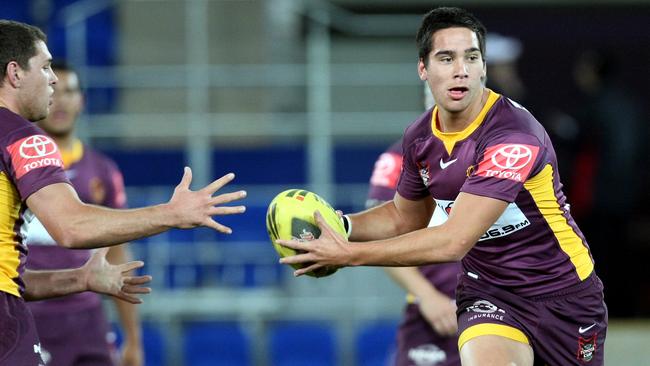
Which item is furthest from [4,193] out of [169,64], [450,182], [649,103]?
[649,103]

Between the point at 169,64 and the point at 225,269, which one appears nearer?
the point at 225,269

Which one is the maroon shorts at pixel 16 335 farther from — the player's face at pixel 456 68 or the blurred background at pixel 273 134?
the blurred background at pixel 273 134

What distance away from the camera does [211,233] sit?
1141 cm

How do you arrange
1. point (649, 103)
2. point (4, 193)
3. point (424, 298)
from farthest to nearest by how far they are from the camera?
point (649, 103) → point (424, 298) → point (4, 193)

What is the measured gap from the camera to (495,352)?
218 inches

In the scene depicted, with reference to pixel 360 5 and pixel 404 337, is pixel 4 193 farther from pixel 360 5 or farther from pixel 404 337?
pixel 360 5

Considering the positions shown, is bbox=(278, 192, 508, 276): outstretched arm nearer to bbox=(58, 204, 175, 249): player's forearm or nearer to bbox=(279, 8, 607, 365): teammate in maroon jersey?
bbox=(279, 8, 607, 365): teammate in maroon jersey

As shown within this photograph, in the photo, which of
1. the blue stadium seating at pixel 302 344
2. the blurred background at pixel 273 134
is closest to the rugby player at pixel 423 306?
the blurred background at pixel 273 134

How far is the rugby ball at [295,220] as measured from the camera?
5.42m

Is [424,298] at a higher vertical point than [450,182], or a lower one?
lower

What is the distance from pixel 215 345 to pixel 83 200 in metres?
3.37

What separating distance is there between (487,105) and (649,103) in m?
10.2

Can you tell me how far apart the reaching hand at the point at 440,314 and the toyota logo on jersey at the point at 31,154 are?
254cm

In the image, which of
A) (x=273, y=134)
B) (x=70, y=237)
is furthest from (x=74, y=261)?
(x=273, y=134)
